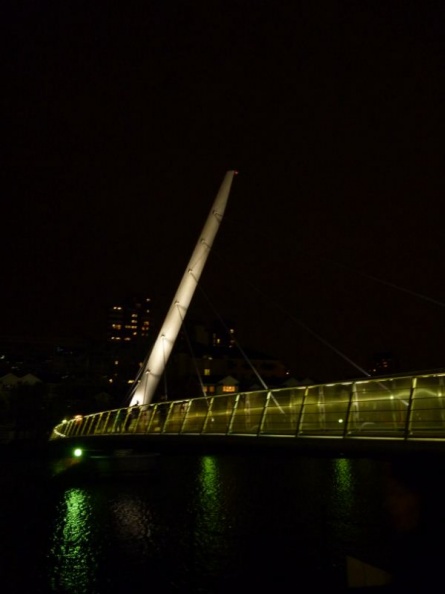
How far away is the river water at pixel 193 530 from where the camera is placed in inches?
523

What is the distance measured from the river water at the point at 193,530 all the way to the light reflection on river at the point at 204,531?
0.04 metres

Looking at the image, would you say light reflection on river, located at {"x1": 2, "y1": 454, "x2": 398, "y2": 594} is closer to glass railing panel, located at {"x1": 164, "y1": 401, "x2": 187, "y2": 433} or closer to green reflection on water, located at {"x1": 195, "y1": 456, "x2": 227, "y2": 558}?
green reflection on water, located at {"x1": 195, "y1": 456, "x2": 227, "y2": 558}

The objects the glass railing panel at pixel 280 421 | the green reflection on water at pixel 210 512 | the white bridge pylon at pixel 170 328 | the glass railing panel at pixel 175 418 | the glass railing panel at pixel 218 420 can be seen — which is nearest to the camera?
the glass railing panel at pixel 280 421

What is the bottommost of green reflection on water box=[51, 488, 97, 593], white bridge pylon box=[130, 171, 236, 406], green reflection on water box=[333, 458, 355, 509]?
green reflection on water box=[51, 488, 97, 593]

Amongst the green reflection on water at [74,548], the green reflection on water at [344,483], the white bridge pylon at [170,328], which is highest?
the white bridge pylon at [170,328]

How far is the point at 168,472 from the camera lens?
32.0 m

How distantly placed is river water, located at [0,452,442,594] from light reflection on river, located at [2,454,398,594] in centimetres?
4

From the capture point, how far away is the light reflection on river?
13.4 metres

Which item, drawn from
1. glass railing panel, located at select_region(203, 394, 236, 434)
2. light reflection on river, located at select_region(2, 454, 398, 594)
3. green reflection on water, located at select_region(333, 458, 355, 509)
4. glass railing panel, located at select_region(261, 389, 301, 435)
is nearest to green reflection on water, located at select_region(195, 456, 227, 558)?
light reflection on river, located at select_region(2, 454, 398, 594)

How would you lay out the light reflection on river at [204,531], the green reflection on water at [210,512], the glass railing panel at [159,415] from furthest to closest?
the glass railing panel at [159,415] < the green reflection on water at [210,512] < the light reflection on river at [204,531]

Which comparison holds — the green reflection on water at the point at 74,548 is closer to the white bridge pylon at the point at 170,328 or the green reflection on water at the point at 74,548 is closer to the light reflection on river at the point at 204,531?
the light reflection on river at the point at 204,531

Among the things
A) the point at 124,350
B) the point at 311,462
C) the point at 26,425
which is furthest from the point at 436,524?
the point at 124,350

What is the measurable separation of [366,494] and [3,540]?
13138mm

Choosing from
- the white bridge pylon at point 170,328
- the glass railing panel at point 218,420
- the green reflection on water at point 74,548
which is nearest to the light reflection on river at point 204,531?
the green reflection on water at point 74,548
